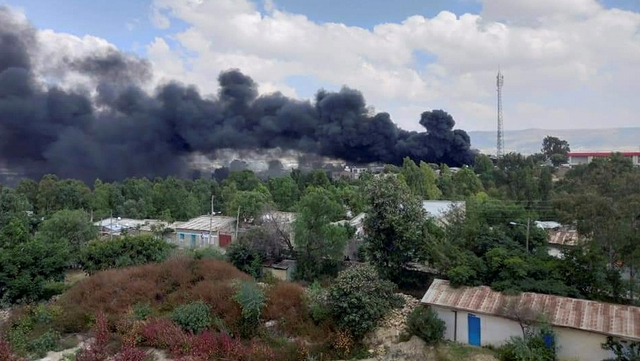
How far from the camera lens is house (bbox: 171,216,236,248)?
66.8ft

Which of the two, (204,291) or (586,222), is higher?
(586,222)

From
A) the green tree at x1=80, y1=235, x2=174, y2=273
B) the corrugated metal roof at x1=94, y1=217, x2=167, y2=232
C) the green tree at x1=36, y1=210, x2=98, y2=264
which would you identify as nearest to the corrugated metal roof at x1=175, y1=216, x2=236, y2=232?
the corrugated metal roof at x1=94, y1=217, x2=167, y2=232

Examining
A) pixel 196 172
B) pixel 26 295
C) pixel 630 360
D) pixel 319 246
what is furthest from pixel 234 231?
pixel 196 172

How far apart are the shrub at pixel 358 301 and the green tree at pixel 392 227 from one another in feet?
8.15

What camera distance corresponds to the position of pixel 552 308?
894 centimetres

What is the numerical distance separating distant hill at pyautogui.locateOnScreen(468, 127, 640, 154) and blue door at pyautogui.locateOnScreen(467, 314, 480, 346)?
173 feet

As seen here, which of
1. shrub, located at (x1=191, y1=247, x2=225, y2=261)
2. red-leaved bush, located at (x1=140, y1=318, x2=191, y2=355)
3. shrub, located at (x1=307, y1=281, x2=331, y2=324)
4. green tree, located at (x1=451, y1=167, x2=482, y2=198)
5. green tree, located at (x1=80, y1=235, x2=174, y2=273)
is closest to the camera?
red-leaved bush, located at (x1=140, y1=318, x2=191, y2=355)

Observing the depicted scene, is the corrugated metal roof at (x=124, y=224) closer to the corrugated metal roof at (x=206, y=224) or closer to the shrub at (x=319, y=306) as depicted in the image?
the corrugated metal roof at (x=206, y=224)

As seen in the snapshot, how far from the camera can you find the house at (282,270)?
48.6ft

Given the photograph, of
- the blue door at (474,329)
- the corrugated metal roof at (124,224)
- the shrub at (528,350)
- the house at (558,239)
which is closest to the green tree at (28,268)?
the corrugated metal roof at (124,224)

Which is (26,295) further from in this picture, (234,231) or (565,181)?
(565,181)

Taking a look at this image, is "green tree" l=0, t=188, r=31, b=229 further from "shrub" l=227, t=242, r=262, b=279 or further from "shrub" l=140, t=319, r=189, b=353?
"shrub" l=140, t=319, r=189, b=353

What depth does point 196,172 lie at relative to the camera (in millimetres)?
45406

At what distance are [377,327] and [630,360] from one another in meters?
4.47
